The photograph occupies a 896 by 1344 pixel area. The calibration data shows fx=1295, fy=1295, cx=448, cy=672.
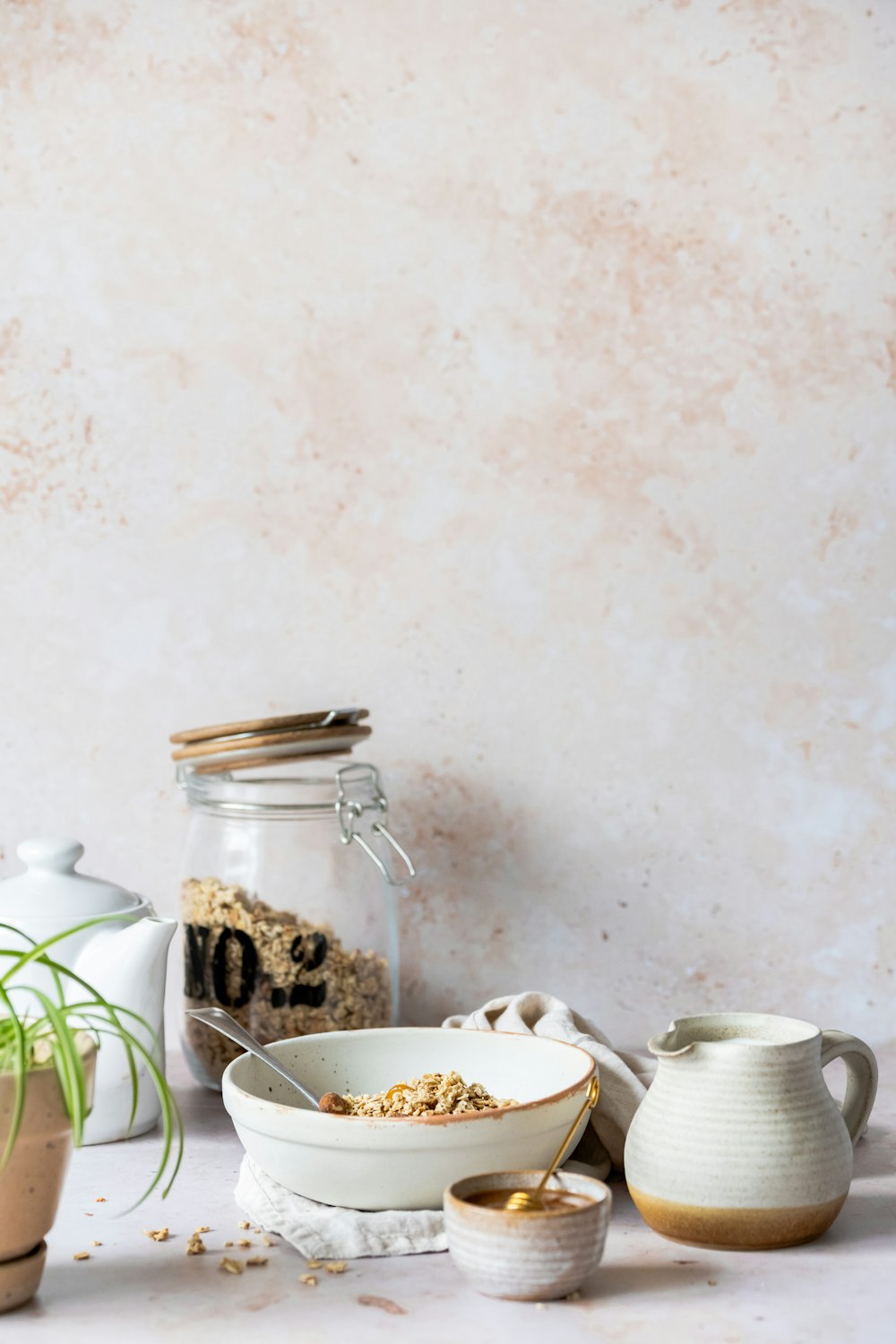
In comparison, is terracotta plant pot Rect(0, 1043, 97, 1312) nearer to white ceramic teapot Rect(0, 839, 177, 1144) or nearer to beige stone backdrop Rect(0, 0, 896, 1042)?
white ceramic teapot Rect(0, 839, 177, 1144)

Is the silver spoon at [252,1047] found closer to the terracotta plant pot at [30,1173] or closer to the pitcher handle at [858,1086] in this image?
the terracotta plant pot at [30,1173]

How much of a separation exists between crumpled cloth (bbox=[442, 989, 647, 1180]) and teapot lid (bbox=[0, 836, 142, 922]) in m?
0.28

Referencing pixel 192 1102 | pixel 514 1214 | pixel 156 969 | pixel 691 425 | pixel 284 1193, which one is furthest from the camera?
pixel 691 425

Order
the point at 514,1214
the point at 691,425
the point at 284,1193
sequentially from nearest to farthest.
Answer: the point at 514,1214
the point at 284,1193
the point at 691,425

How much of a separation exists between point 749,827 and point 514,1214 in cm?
65

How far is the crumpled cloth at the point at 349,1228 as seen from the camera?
28.7 inches

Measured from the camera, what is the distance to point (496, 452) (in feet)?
4.04

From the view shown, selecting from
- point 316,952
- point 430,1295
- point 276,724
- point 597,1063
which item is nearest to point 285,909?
point 316,952

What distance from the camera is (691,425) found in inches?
48.5

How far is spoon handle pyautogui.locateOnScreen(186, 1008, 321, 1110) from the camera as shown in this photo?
85 cm

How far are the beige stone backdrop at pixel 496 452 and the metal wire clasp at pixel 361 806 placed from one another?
3.8 inches

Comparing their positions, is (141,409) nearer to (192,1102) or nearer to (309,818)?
(309,818)

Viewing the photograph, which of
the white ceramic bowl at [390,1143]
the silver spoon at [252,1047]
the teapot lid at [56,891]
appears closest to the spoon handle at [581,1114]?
the white ceramic bowl at [390,1143]

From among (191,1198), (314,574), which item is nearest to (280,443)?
(314,574)
